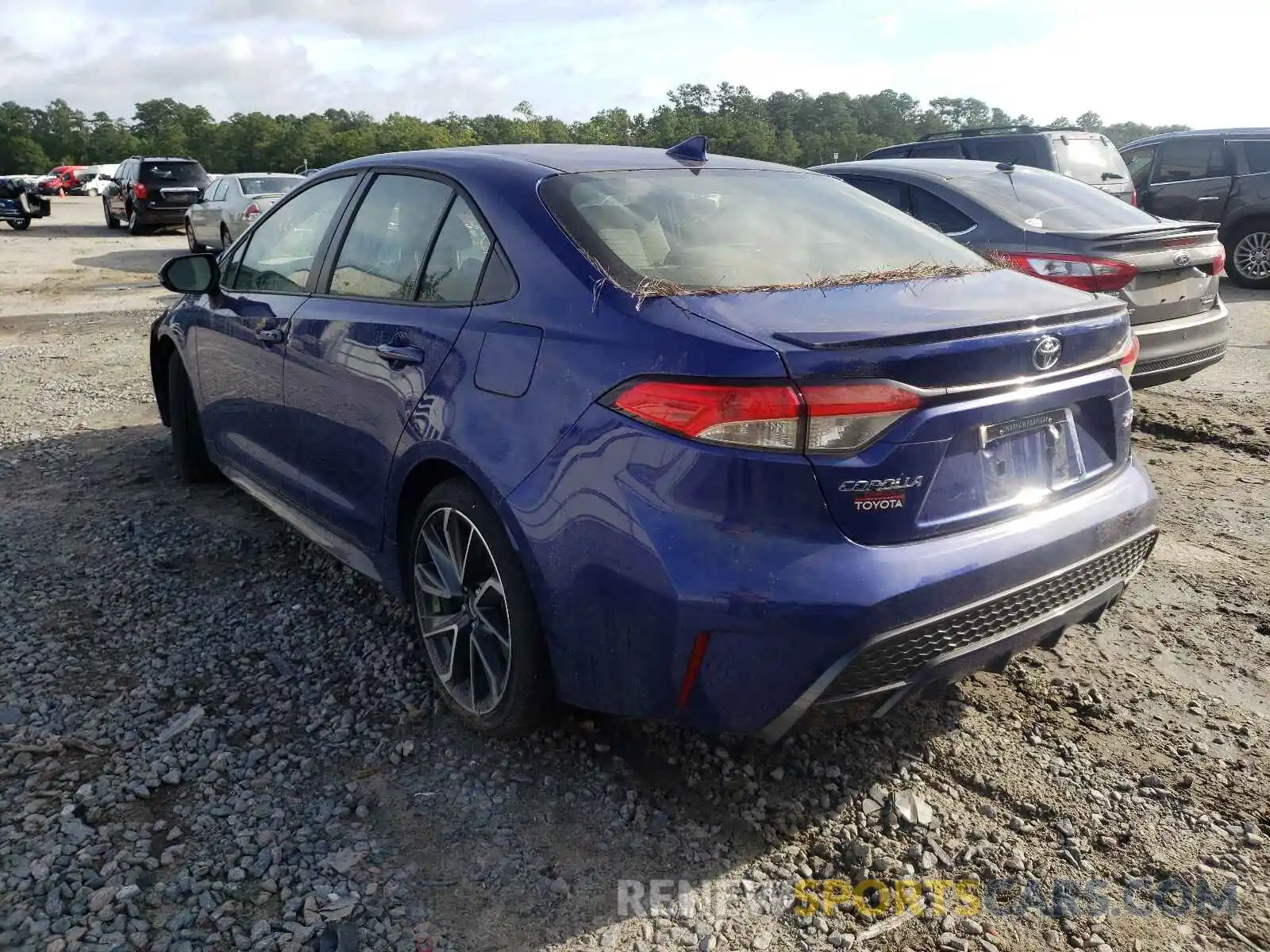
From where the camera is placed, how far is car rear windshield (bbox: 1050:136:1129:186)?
10.1 metres

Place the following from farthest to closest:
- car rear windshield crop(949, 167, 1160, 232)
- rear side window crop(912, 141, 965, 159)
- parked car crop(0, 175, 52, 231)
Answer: parked car crop(0, 175, 52, 231) < rear side window crop(912, 141, 965, 159) < car rear windshield crop(949, 167, 1160, 232)

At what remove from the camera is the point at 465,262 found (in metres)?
2.92

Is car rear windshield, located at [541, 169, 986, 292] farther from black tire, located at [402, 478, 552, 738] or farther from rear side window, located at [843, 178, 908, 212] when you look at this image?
rear side window, located at [843, 178, 908, 212]

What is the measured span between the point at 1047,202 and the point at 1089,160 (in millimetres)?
5106

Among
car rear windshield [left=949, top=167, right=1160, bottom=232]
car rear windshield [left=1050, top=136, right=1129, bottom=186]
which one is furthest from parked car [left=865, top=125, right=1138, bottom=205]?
car rear windshield [left=949, top=167, right=1160, bottom=232]

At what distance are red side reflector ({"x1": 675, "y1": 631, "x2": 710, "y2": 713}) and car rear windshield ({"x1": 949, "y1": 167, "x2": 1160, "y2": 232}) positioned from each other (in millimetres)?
4404

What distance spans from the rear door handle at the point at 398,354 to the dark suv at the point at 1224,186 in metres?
11.8

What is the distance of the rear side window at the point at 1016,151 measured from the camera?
33.0ft

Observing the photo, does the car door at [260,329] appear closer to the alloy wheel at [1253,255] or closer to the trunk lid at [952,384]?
the trunk lid at [952,384]

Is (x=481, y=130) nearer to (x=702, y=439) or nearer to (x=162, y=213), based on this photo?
(x=162, y=213)

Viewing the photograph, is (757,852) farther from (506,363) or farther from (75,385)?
(75,385)

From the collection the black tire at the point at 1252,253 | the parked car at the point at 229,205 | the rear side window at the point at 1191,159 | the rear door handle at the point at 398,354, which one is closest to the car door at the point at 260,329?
the rear door handle at the point at 398,354

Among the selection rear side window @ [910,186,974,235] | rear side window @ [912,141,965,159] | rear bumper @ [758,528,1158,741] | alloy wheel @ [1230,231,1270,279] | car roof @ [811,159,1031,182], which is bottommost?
alloy wheel @ [1230,231,1270,279]

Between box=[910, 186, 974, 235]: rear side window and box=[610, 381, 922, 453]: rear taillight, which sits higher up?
box=[910, 186, 974, 235]: rear side window
